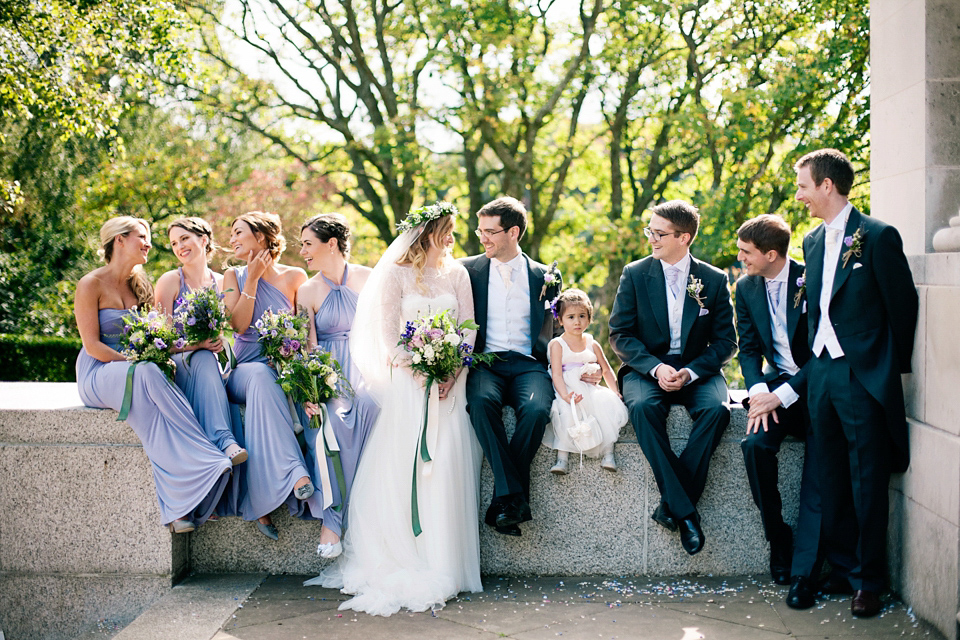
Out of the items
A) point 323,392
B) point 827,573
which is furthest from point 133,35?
point 827,573

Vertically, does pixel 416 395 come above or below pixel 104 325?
below

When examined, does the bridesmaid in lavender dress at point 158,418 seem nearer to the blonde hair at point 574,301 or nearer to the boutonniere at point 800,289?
the blonde hair at point 574,301

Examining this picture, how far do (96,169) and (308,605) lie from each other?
44.7 feet

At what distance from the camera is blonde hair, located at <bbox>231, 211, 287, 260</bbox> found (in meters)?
5.46

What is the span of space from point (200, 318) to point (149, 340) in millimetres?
306

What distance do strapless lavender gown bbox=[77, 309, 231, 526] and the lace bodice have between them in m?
1.19

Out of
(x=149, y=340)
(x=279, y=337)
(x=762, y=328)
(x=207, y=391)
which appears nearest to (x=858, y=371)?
(x=762, y=328)

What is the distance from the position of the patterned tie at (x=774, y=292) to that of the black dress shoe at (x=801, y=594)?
1.51 m

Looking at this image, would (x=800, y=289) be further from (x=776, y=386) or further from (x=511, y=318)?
(x=511, y=318)

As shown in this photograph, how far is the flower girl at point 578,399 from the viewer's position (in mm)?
4879

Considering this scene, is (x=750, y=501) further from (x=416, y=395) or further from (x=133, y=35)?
(x=133, y=35)

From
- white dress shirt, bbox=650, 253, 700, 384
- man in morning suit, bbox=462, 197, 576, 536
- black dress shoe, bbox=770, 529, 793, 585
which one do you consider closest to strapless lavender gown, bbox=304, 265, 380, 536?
man in morning suit, bbox=462, 197, 576, 536

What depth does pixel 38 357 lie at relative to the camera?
1209cm

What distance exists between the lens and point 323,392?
4.99 m
